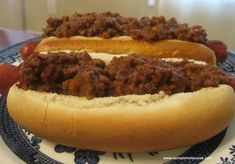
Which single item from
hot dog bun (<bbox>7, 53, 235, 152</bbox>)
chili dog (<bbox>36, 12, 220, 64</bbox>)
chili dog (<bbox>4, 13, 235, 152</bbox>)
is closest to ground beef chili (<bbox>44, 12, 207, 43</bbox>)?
chili dog (<bbox>36, 12, 220, 64</bbox>)

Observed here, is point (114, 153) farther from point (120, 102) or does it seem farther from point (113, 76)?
point (113, 76)

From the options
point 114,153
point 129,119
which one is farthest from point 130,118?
point 114,153

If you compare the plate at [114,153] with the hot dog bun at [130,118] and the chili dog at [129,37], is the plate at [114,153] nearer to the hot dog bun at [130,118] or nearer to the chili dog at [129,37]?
the hot dog bun at [130,118]

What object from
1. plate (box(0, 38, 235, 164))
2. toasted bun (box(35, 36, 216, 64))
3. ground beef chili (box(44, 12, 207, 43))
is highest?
ground beef chili (box(44, 12, 207, 43))

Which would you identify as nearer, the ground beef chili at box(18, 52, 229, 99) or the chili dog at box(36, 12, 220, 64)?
the ground beef chili at box(18, 52, 229, 99)

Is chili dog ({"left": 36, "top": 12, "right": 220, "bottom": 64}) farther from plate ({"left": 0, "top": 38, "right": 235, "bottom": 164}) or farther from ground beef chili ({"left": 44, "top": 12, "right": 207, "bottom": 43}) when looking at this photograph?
plate ({"left": 0, "top": 38, "right": 235, "bottom": 164})

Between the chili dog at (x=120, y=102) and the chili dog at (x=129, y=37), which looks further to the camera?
the chili dog at (x=129, y=37)

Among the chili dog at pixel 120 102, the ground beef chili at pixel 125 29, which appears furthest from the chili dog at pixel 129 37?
the chili dog at pixel 120 102
